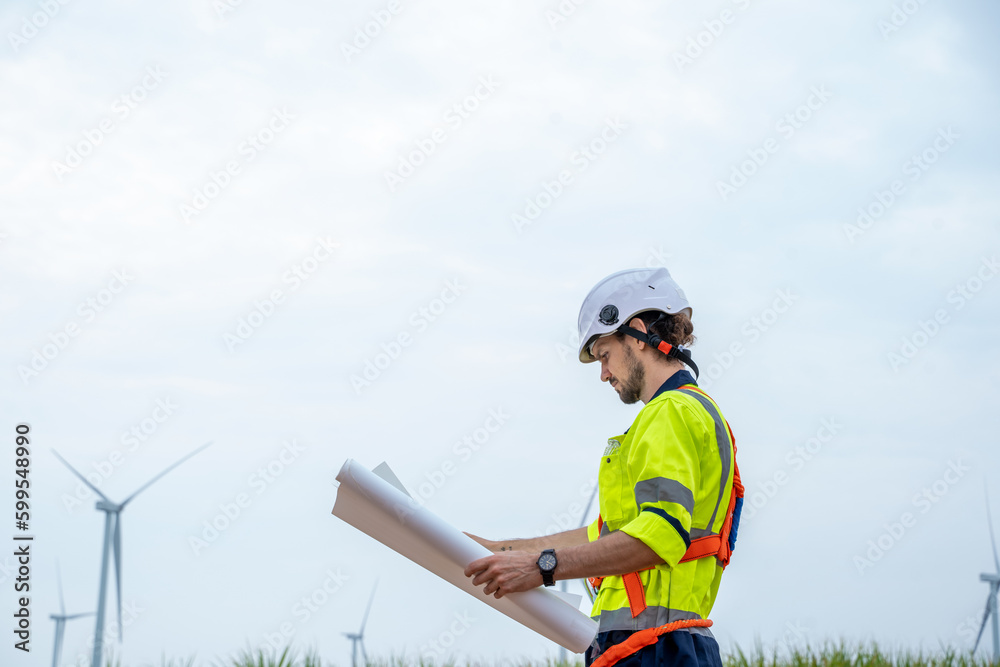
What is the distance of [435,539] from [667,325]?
1745 mm

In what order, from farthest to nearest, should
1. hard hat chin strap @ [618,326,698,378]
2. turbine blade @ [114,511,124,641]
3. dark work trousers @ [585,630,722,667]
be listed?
turbine blade @ [114,511,124,641] < hard hat chin strap @ [618,326,698,378] < dark work trousers @ [585,630,722,667]

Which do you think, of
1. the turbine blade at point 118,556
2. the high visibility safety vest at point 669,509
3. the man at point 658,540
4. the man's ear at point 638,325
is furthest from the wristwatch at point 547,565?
the turbine blade at point 118,556

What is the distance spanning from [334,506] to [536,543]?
1549 millimetres

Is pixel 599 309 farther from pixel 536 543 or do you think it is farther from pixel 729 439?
pixel 536 543

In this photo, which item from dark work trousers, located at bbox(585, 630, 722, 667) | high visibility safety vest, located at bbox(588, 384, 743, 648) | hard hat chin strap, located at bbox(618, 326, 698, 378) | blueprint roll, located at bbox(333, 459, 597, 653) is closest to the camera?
high visibility safety vest, located at bbox(588, 384, 743, 648)

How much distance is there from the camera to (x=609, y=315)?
5.59 meters

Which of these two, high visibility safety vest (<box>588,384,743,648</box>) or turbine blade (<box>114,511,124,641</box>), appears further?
turbine blade (<box>114,511,124,641</box>)

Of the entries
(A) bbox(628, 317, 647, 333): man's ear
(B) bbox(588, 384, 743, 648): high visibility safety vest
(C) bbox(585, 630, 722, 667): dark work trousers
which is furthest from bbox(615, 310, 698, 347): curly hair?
Result: (C) bbox(585, 630, 722, 667): dark work trousers

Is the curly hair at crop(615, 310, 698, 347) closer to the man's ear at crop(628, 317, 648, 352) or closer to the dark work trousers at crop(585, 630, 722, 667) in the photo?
the man's ear at crop(628, 317, 648, 352)

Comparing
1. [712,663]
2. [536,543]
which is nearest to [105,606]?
[536,543]

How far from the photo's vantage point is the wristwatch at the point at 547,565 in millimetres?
4941

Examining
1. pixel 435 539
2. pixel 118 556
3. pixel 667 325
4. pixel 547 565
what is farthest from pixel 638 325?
pixel 118 556

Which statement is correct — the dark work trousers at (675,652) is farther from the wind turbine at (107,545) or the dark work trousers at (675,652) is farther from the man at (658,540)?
the wind turbine at (107,545)

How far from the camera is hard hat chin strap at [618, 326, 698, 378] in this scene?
5.50 meters
